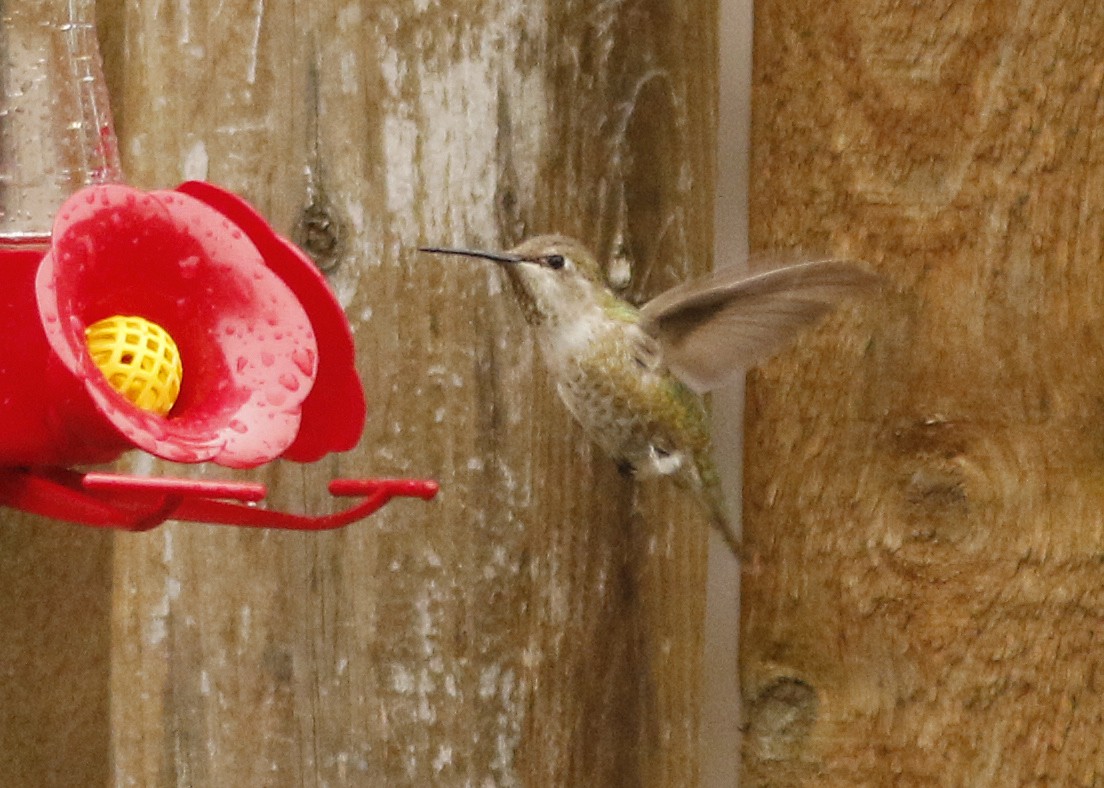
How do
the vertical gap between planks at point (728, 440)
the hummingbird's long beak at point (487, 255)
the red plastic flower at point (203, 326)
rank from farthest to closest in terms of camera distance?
the vertical gap between planks at point (728, 440)
the hummingbird's long beak at point (487, 255)
the red plastic flower at point (203, 326)

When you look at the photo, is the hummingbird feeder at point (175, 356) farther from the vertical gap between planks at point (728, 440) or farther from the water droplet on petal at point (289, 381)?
the vertical gap between planks at point (728, 440)

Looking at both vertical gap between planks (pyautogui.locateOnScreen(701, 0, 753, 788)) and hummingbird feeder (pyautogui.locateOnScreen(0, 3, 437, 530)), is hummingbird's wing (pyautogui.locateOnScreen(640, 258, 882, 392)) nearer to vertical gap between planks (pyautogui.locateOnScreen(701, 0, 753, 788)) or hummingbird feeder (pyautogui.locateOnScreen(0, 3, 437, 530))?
vertical gap between planks (pyautogui.locateOnScreen(701, 0, 753, 788))

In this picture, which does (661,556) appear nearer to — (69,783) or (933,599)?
(933,599)

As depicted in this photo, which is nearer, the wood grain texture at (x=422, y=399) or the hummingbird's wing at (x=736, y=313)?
the hummingbird's wing at (x=736, y=313)

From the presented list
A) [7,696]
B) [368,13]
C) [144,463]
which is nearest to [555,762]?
[144,463]

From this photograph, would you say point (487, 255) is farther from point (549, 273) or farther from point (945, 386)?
point (945, 386)

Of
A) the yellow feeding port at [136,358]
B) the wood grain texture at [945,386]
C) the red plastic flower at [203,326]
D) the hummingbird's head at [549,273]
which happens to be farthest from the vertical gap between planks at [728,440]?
the yellow feeding port at [136,358]

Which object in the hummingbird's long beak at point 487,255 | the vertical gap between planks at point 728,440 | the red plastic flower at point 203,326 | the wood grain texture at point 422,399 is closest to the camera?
the red plastic flower at point 203,326

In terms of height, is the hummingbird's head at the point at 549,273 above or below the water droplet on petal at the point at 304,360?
above
